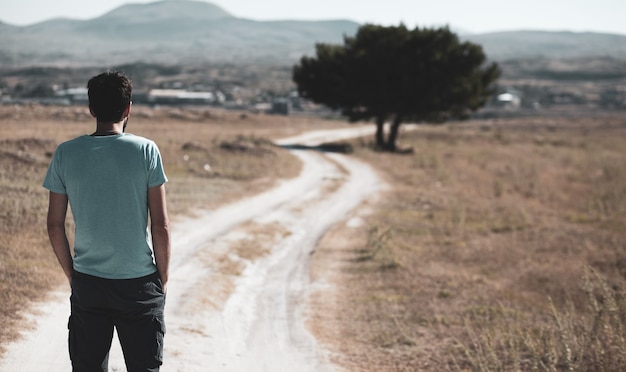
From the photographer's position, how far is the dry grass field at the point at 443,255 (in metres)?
9.20

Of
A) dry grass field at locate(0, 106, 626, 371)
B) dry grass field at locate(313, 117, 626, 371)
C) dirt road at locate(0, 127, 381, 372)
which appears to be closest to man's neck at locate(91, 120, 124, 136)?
dirt road at locate(0, 127, 381, 372)

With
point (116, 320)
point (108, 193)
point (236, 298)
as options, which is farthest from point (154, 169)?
point (236, 298)

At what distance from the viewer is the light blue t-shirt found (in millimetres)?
3992

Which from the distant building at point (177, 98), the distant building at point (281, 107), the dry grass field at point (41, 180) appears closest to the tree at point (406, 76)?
the dry grass field at point (41, 180)

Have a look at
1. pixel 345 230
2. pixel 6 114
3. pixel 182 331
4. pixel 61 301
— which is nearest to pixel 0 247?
pixel 61 301

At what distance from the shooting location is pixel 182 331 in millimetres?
9148

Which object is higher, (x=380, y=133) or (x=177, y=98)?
(x=380, y=133)

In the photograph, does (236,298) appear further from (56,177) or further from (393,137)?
(393,137)

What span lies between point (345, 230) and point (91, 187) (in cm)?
1630

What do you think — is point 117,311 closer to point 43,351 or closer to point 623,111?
point 43,351

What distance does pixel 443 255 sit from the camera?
17344mm

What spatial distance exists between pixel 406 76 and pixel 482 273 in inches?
1217

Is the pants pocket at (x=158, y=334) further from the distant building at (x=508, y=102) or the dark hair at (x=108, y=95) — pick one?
the distant building at (x=508, y=102)

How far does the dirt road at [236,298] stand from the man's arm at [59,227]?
3197 millimetres
